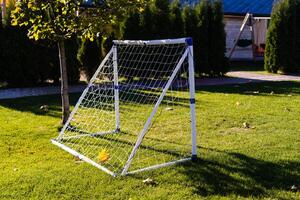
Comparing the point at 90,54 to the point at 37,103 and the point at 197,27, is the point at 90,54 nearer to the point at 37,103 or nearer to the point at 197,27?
the point at 197,27

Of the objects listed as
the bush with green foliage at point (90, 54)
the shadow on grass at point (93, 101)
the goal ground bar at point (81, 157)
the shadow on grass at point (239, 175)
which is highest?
the bush with green foliage at point (90, 54)

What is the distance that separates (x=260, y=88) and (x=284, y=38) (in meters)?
4.44

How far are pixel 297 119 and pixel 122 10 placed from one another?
358 cm

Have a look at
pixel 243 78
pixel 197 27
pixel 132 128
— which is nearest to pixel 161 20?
pixel 197 27

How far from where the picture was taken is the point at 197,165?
18.5 feet

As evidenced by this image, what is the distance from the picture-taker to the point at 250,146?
6.41 meters

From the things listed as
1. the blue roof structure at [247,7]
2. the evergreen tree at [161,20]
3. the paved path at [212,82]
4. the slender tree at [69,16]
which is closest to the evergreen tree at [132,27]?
the evergreen tree at [161,20]

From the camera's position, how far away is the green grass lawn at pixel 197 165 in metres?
4.79

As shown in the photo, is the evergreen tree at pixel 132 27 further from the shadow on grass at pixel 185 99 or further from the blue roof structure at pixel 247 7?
the blue roof structure at pixel 247 7

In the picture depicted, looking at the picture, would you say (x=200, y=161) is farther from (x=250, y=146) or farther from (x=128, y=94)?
(x=128, y=94)

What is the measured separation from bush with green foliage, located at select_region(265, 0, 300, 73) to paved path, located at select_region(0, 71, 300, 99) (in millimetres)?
614

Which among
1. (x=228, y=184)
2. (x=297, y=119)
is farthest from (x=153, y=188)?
(x=297, y=119)

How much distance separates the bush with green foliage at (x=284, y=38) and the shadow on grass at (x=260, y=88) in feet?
9.06

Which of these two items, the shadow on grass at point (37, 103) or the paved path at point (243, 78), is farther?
the paved path at point (243, 78)
